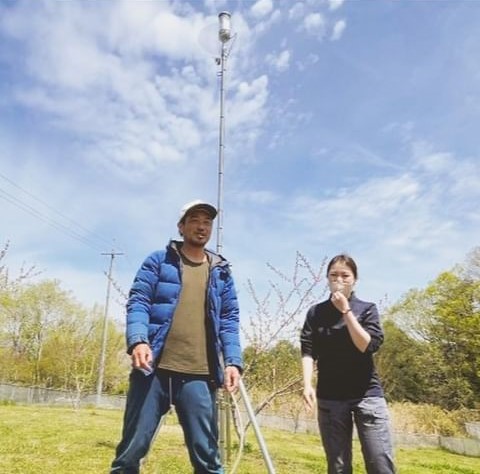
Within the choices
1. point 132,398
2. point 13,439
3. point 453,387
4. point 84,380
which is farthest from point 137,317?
point 453,387

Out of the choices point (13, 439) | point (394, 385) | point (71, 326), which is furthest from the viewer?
point (71, 326)

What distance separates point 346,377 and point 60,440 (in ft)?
19.8

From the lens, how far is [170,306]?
7.90 feet

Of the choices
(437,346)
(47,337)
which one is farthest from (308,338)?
(47,337)

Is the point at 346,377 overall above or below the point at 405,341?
below

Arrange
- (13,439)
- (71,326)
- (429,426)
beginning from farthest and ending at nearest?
(71,326)
(429,426)
(13,439)

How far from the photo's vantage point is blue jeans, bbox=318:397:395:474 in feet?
7.98

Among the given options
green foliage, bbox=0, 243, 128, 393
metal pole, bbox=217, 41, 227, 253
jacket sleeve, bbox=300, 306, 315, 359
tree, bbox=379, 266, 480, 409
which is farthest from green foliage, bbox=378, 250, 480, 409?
jacket sleeve, bbox=300, 306, 315, 359

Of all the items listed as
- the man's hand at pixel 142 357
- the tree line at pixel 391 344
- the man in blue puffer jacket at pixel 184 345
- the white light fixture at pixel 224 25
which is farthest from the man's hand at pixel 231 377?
the tree line at pixel 391 344

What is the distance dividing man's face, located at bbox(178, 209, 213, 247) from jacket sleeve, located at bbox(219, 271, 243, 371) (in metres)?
0.24

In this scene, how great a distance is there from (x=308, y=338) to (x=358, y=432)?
0.58 m

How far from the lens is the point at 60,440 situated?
282 inches

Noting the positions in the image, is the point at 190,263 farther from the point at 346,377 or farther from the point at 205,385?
the point at 346,377

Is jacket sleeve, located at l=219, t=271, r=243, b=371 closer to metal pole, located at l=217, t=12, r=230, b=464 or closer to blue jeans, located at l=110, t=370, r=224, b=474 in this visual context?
blue jeans, located at l=110, t=370, r=224, b=474
